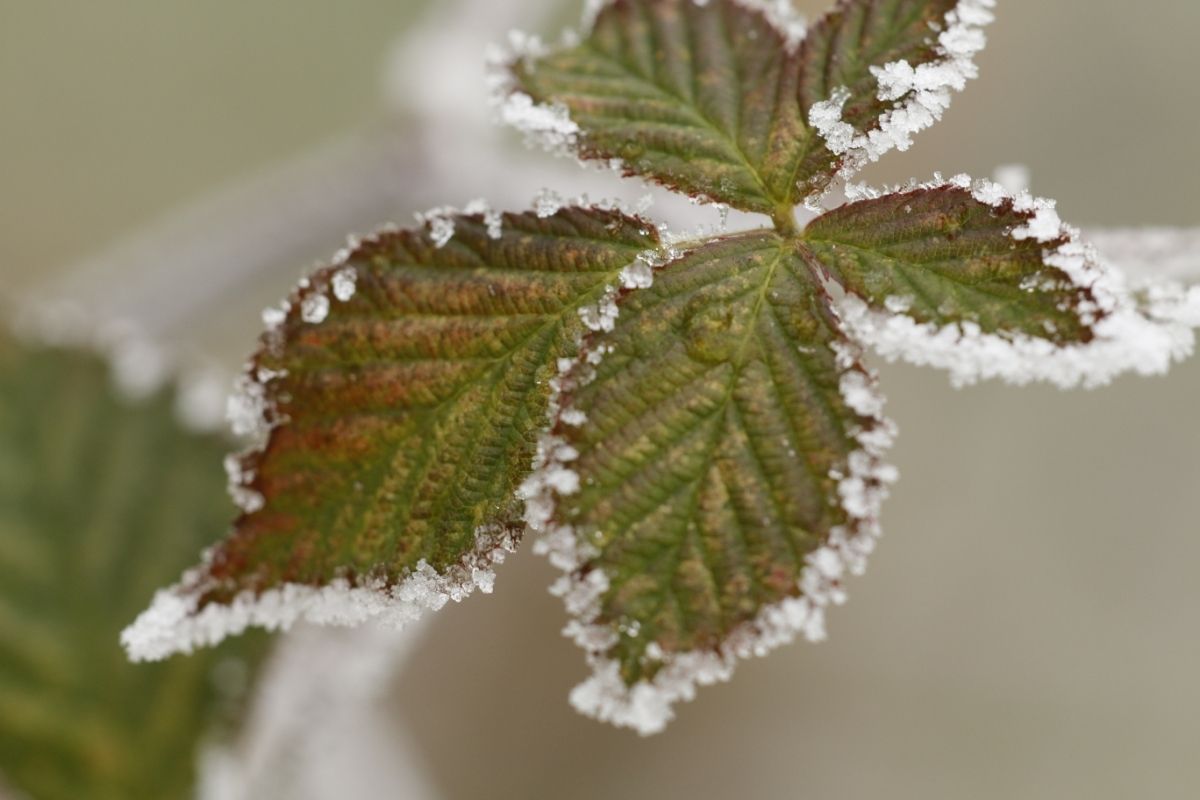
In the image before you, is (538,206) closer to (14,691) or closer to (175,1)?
(14,691)

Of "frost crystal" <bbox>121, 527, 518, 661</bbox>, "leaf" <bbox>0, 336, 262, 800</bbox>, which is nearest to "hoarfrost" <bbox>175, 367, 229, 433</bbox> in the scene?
"leaf" <bbox>0, 336, 262, 800</bbox>

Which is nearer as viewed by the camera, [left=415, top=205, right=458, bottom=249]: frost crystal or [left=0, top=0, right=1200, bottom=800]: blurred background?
[left=415, top=205, right=458, bottom=249]: frost crystal

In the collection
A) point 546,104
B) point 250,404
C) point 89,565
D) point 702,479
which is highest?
point 89,565

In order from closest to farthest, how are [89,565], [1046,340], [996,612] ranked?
[1046,340]
[89,565]
[996,612]

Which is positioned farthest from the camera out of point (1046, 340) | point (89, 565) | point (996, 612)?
point (996, 612)

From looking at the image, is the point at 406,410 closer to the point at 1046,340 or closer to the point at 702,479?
the point at 702,479

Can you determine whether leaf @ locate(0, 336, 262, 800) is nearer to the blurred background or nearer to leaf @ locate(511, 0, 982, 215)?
leaf @ locate(511, 0, 982, 215)

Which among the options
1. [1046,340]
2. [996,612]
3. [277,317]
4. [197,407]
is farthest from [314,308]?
[996,612]
